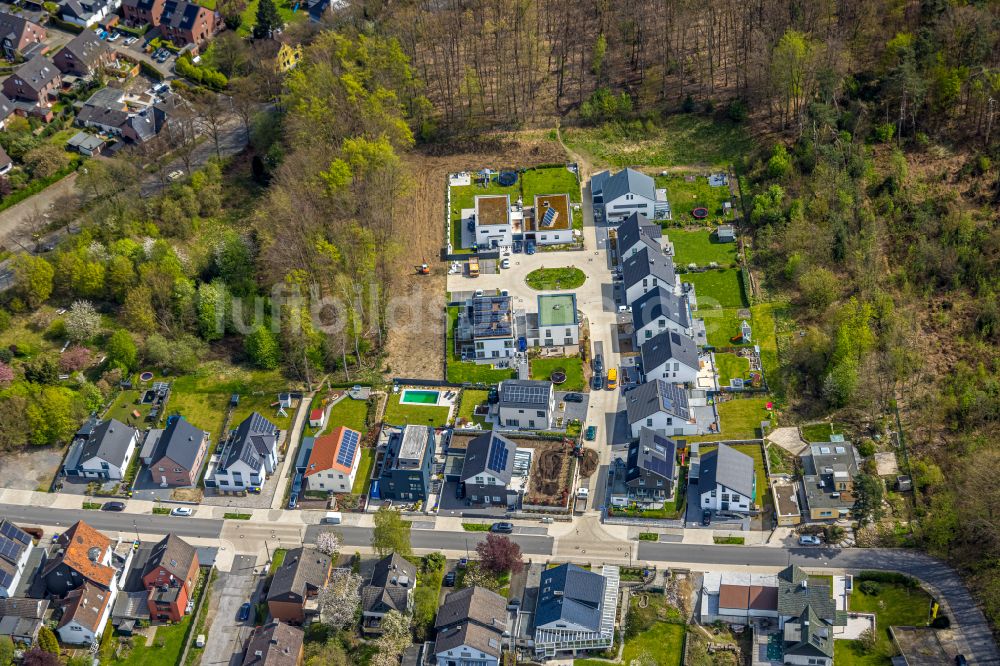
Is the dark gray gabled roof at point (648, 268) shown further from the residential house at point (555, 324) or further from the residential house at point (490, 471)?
the residential house at point (490, 471)

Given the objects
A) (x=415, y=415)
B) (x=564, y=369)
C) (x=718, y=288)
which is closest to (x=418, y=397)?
(x=415, y=415)

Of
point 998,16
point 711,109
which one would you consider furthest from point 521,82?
point 998,16

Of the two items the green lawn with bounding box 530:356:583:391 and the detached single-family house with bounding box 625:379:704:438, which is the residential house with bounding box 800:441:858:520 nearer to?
the detached single-family house with bounding box 625:379:704:438

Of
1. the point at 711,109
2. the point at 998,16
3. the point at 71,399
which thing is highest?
the point at 998,16

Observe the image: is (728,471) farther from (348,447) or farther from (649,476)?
(348,447)

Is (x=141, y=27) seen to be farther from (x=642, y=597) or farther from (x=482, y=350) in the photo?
(x=642, y=597)

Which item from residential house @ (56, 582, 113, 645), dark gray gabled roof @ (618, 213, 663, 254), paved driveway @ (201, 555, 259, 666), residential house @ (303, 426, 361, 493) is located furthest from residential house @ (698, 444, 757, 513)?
residential house @ (56, 582, 113, 645)
